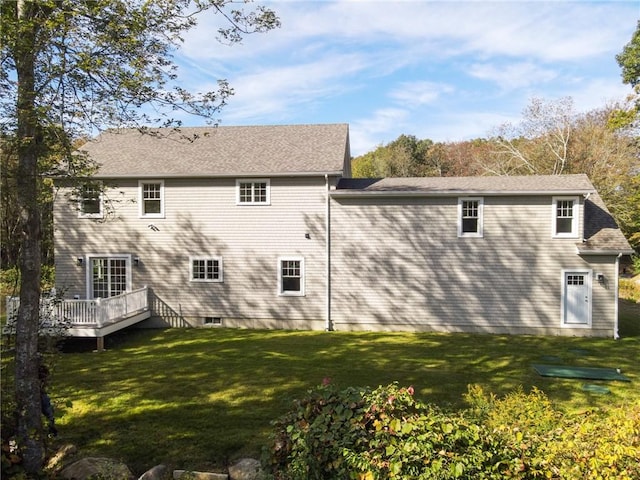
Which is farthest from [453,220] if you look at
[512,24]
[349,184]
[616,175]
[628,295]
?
[616,175]

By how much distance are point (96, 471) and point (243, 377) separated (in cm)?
452

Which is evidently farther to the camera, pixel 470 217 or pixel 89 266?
pixel 89 266

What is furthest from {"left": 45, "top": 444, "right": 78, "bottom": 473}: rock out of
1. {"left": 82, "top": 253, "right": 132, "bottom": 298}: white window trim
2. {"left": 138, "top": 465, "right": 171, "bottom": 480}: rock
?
{"left": 82, "top": 253, "right": 132, "bottom": 298}: white window trim

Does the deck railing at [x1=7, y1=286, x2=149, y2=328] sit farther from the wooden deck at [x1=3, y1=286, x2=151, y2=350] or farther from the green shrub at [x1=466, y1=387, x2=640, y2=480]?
the green shrub at [x1=466, y1=387, x2=640, y2=480]

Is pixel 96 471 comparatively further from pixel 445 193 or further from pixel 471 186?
pixel 471 186

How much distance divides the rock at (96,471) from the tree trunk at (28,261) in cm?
39

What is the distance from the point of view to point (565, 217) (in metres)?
14.6

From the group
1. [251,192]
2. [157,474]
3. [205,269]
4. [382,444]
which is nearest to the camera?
[382,444]

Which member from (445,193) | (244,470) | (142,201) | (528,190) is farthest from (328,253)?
(244,470)

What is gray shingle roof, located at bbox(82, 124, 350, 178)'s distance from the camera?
15.6 m

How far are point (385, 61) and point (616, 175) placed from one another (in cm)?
2124

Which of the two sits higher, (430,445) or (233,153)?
(233,153)

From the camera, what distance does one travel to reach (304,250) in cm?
1558

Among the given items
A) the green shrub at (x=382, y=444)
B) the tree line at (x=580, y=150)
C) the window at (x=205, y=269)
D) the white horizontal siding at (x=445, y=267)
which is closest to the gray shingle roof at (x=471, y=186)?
the white horizontal siding at (x=445, y=267)
